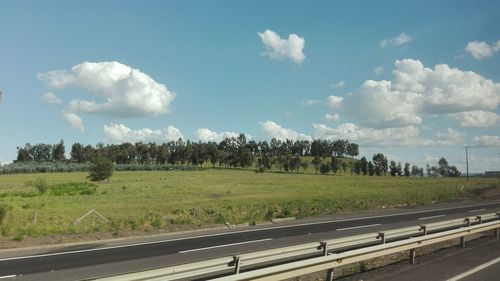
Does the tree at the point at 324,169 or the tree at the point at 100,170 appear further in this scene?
the tree at the point at 324,169

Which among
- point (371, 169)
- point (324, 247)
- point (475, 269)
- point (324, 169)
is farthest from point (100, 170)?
point (371, 169)

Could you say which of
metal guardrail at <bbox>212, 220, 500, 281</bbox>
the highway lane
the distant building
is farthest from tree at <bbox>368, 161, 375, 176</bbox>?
metal guardrail at <bbox>212, 220, 500, 281</bbox>

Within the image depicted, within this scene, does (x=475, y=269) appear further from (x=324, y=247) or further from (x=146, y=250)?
(x=146, y=250)

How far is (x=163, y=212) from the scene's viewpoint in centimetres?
3250

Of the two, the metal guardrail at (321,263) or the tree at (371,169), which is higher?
the tree at (371,169)

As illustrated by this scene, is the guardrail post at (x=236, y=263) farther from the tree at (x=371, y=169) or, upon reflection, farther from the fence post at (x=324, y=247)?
the tree at (x=371, y=169)

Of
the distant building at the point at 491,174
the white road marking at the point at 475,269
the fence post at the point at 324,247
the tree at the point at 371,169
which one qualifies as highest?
the tree at the point at 371,169

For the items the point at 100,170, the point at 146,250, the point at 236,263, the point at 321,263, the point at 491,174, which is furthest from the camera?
the point at 491,174

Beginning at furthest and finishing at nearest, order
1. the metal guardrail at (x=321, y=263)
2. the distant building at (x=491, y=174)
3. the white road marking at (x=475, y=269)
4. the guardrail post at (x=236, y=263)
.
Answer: the distant building at (x=491, y=174) → the white road marking at (x=475, y=269) → the guardrail post at (x=236, y=263) → the metal guardrail at (x=321, y=263)

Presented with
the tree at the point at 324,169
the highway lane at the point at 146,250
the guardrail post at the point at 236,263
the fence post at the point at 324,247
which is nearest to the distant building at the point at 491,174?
the tree at the point at 324,169

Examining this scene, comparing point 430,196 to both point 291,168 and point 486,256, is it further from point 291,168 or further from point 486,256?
point 291,168

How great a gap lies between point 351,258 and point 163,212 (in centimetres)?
2392

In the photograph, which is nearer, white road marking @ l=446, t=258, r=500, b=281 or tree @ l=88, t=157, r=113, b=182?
white road marking @ l=446, t=258, r=500, b=281

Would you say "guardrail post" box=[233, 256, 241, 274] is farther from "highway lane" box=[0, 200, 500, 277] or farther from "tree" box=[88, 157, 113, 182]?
"tree" box=[88, 157, 113, 182]
